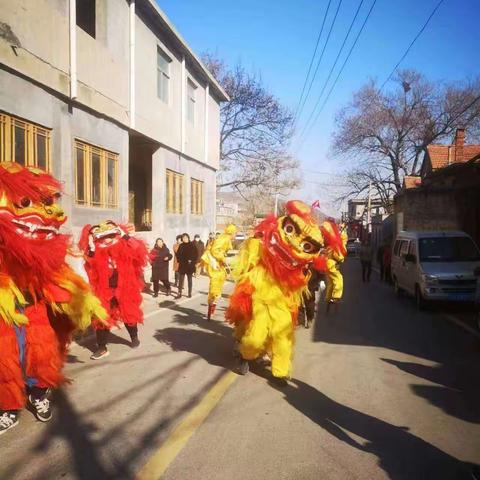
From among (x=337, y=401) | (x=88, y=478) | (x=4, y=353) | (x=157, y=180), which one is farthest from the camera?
(x=157, y=180)

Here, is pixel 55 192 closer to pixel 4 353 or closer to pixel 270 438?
pixel 4 353

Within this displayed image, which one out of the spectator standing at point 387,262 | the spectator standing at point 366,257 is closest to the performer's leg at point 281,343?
the spectator standing at point 366,257

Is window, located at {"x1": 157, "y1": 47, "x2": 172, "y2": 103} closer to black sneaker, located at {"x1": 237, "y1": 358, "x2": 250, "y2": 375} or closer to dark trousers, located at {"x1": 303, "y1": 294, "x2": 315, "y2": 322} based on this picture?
dark trousers, located at {"x1": 303, "y1": 294, "x2": 315, "y2": 322}

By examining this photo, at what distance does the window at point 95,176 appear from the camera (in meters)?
12.6

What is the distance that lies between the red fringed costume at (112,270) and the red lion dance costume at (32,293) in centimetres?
195

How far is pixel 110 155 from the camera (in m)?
14.3

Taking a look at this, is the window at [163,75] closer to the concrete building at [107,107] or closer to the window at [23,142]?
the concrete building at [107,107]

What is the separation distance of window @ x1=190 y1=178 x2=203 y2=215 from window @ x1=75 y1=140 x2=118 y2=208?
838cm

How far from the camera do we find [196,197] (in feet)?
78.1

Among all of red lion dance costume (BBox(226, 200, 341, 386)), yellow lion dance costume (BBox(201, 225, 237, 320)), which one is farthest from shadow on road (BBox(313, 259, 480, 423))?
yellow lion dance costume (BBox(201, 225, 237, 320))

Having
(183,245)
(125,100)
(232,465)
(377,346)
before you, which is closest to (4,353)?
(232,465)

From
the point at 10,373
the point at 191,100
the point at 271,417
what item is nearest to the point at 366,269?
the point at 191,100

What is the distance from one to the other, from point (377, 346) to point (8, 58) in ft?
28.0

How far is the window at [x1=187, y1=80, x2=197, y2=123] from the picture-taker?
71.3ft
